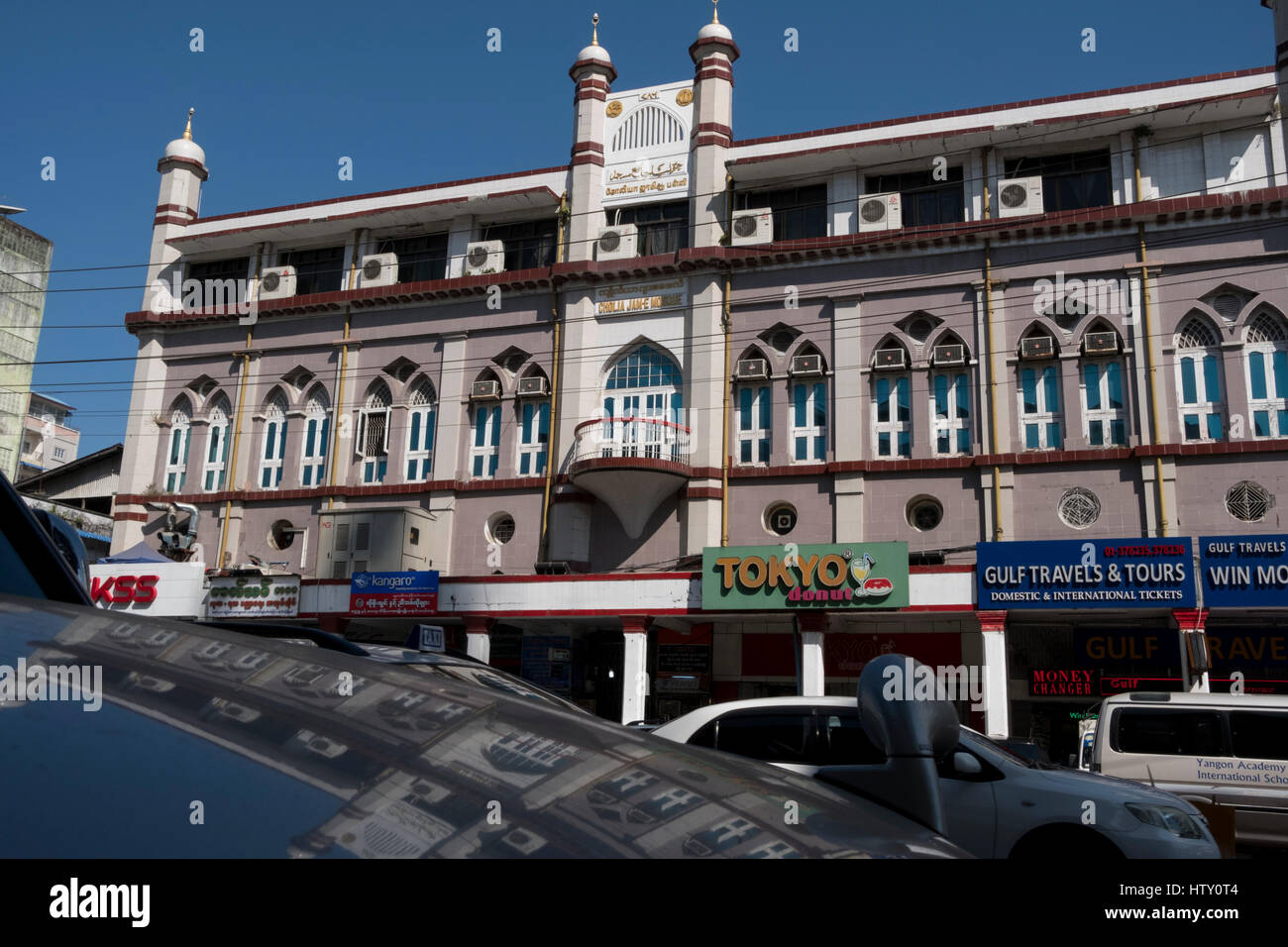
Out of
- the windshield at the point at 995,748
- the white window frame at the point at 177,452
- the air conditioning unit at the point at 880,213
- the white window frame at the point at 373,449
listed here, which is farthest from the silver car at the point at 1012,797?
the white window frame at the point at 177,452

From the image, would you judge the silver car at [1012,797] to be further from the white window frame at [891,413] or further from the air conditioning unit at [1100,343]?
the air conditioning unit at [1100,343]

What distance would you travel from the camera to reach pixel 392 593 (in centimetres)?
2286

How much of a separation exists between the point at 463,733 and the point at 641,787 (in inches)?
9.6

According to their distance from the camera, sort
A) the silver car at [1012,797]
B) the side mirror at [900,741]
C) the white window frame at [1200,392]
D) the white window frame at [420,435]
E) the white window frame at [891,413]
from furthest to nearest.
Answer: the white window frame at [420,435]
the white window frame at [891,413]
the white window frame at [1200,392]
the silver car at [1012,797]
the side mirror at [900,741]

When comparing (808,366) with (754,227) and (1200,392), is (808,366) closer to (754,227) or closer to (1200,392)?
(754,227)

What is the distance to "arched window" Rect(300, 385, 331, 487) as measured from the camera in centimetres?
2842

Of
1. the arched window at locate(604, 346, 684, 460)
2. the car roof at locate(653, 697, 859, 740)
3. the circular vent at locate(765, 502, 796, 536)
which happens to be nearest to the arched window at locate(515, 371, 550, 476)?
the arched window at locate(604, 346, 684, 460)

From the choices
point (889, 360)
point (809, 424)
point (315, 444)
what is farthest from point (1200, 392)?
point (315, 444)

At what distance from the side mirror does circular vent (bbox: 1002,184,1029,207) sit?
2381 centimetres

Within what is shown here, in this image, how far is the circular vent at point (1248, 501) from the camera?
2052 centimetres

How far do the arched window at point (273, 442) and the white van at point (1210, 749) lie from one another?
23.7 meters

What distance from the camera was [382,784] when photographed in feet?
3.58

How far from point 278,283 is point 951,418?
65.0 ft

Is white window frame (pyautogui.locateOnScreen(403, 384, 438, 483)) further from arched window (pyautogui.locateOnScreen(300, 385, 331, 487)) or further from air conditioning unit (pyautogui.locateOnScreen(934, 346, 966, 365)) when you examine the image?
air conditioning unit (pyautogui.locateOnScreen(934, 346, 966, 365))
